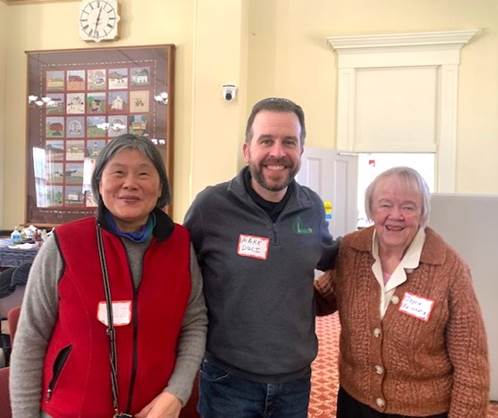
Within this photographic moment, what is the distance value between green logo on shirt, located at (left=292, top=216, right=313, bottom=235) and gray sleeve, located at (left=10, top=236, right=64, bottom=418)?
2.26ft

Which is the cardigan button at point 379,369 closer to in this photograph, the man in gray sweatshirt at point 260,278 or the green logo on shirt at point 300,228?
the man in gray sweatshirt at point 260,278

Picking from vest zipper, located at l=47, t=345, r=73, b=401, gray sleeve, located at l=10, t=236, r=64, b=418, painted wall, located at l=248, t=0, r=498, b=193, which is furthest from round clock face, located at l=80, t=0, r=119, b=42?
vest zipper, located at l=47, t=345, r=73, b=401

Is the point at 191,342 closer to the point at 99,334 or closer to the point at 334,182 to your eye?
the point at 99,334

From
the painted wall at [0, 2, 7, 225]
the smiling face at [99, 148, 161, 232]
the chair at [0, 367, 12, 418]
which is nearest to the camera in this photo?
the smiling face at [99, 148, 161, 232]

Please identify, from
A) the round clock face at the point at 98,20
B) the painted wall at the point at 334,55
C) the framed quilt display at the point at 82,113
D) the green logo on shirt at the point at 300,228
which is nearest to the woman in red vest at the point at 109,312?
the green logo on shirt at the point at 300,228

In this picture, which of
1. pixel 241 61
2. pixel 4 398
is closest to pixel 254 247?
pixel 4 398

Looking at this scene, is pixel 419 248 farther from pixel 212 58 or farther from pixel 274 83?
pixel 274 83

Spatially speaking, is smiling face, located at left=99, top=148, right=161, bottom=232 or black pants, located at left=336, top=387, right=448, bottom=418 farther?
black pants, located at left=336, top=387, right=448, bottom=418

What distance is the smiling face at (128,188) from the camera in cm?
115

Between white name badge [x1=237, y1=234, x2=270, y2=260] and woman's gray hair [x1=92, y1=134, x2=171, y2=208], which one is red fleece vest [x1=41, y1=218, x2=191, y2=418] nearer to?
woman's gray hair [x1=92, y1=134, x2=171, y2=208]

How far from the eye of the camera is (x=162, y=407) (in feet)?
3.61

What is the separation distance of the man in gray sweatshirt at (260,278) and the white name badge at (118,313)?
1.10 ft

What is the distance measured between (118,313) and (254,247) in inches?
17.5

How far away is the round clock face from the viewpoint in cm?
599
